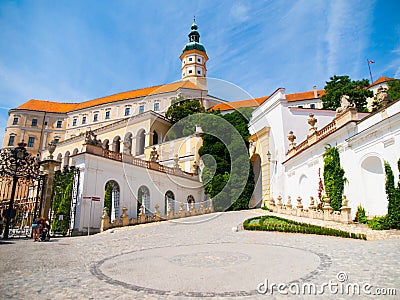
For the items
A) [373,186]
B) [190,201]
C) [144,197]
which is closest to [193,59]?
[190,201]

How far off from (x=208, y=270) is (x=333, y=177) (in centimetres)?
1364

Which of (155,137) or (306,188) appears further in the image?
(155,137)

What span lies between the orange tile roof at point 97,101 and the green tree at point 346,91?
28823 millimetres

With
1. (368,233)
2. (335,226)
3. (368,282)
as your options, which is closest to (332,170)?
(335,226)

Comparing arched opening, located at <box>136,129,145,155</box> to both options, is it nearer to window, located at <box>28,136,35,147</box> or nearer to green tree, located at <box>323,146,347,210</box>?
green tree, located at <box>323,146,347,210</box>

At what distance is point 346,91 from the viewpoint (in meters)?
36.4

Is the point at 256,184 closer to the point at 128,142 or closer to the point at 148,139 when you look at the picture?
the point at 148,139

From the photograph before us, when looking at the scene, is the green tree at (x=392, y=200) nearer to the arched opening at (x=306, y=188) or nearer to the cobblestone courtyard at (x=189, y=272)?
the cobblestone courtyard at (x=189, y=272)

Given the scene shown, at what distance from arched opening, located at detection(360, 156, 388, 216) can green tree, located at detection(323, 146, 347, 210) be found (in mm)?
1417

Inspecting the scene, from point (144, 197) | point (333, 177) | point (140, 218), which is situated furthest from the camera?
point (144, 197)

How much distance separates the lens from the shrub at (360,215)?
47.7 ft

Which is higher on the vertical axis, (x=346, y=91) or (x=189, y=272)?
(x=346, y=91)

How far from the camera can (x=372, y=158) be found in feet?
49.1

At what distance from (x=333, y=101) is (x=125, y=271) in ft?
122
